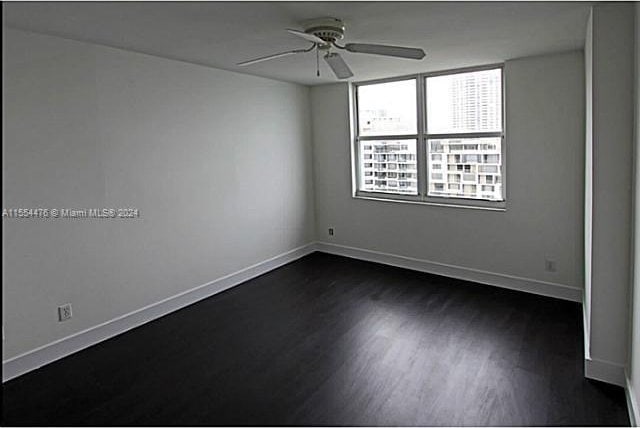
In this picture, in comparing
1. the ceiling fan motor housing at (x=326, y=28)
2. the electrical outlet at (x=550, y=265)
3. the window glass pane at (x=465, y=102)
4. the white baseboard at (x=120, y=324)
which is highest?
the ceiling fan motor housing at (x=326, y=28)

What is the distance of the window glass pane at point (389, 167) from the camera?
16.8ft

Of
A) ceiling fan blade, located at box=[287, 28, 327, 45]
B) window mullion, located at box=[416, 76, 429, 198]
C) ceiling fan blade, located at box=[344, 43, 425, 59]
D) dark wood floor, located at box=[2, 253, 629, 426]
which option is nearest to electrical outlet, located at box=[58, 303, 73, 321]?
dark wood floor, located at box=[2, 253, 629, 426]

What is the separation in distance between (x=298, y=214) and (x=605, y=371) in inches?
148

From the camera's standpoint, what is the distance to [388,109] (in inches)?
205

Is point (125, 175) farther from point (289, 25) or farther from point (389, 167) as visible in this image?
point (389, 167)

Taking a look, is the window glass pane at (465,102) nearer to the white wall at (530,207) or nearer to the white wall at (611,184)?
the white wall at (530,207)

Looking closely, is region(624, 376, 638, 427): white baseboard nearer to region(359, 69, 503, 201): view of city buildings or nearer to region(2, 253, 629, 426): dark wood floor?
region(2, 253, 629, 426): dark wood floor

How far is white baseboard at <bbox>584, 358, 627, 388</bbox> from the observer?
2.66m

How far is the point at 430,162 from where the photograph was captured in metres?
4.96

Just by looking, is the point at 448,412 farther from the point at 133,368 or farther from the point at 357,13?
the point at 357,13

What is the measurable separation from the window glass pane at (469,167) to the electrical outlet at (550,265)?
75 centimetres

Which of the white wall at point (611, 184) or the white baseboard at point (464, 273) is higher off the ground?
the white wall at point (611, 184)

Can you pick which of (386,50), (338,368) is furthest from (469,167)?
(338,368)

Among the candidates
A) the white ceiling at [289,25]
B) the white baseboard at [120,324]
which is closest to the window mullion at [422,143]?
the white ceiling at [289,25]
